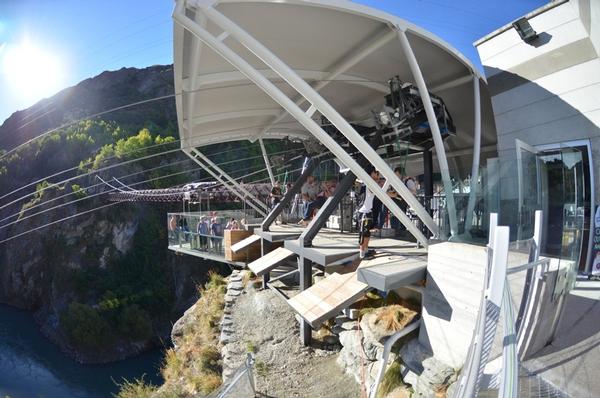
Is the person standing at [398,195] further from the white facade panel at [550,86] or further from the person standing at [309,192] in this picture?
the white facade panel at [550,86]

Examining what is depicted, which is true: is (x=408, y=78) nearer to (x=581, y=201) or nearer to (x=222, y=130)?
(x=581, y=201)

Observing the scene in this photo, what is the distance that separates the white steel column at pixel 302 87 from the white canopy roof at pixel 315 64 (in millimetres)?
389

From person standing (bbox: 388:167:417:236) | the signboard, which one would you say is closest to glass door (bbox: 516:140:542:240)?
person standing (bbox: 388:167:417:236)

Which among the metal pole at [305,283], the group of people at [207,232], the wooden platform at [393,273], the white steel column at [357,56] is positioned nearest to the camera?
the wooden platform at [393,273]

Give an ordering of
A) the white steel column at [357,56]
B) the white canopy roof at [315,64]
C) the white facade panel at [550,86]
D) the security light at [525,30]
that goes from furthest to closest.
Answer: the security light at [525,30] < the white facade panel at [550,86] < the white steel column at [357,56] < the white canopy roof at [315,64]

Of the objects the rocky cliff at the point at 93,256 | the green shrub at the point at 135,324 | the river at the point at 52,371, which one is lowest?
the river at the point at 52,371

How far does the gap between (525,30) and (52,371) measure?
3529 cm

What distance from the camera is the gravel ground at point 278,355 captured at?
658 cm

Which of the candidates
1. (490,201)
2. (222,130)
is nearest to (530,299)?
(490,201)

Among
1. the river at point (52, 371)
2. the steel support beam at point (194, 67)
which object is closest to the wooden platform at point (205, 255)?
the steel support beam at point (194, 67)

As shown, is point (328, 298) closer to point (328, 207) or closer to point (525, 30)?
point (328, 207)

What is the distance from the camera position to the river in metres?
23.4

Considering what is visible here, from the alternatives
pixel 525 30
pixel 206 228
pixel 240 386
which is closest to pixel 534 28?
pixel 525 30

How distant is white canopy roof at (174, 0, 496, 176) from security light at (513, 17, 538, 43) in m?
1.29
